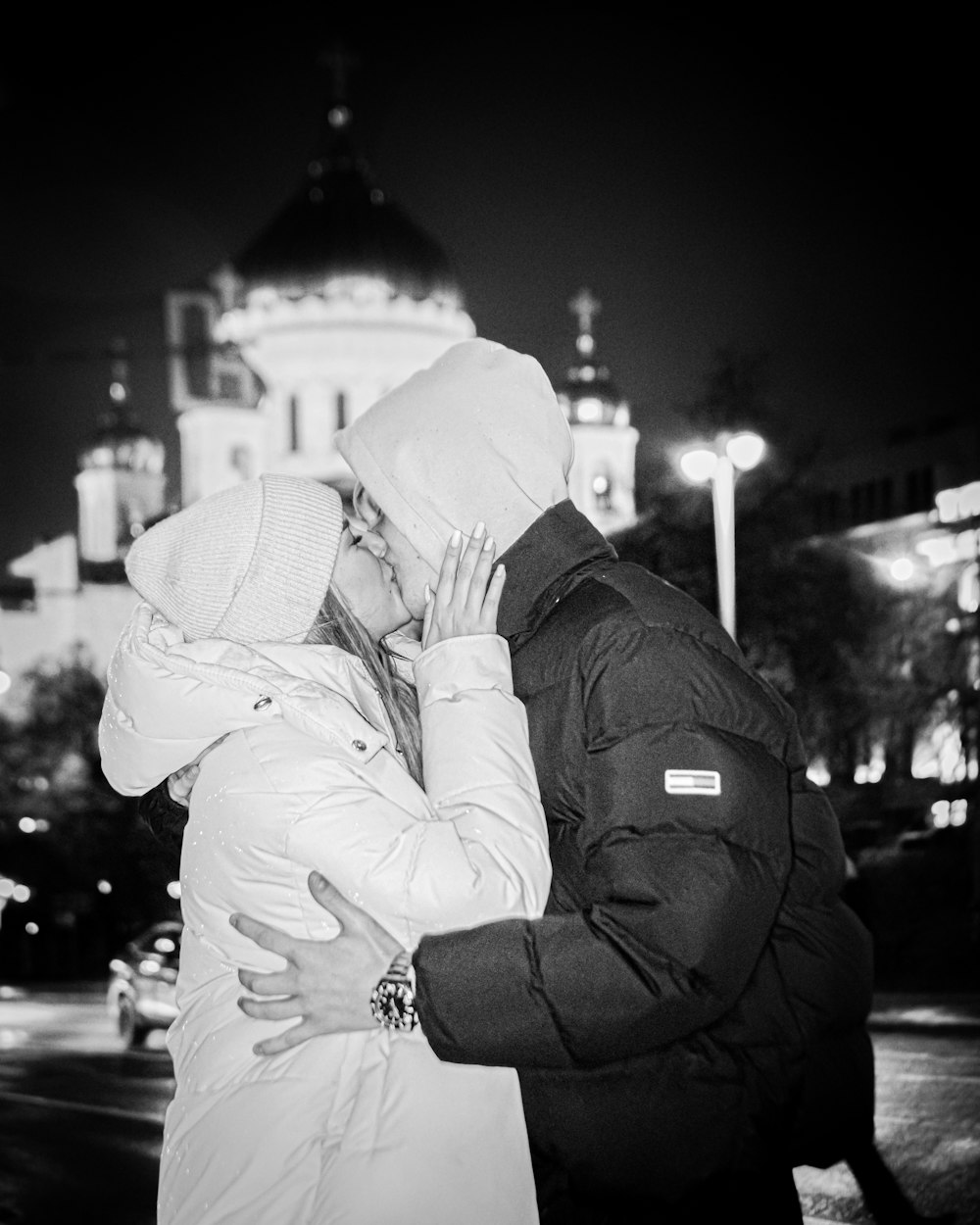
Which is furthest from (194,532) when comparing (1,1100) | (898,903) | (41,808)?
(41,808)

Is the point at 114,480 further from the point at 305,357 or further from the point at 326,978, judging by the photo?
the point at 326,978

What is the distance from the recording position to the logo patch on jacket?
311 cm

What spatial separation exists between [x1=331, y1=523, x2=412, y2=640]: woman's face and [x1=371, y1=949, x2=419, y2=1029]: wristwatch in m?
0.77

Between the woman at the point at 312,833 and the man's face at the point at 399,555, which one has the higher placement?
the man's face at the point at 399,555

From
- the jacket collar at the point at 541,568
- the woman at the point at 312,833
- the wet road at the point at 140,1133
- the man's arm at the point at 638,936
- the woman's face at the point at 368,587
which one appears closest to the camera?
the man's arm at the point at 638,936

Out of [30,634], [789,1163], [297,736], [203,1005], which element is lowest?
[789,1163]

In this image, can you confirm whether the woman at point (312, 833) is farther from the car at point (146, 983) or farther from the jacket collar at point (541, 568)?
the car at point (146, 983)

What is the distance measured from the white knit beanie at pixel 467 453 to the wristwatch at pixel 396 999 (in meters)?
0.77

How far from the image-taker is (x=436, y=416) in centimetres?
359

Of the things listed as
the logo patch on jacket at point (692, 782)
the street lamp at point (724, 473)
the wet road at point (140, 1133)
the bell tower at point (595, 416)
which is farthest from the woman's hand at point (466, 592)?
the bell tower at point (595, 416)

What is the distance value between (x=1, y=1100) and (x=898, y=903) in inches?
684

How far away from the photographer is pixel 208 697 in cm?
339

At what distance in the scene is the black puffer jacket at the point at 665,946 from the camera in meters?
3.08

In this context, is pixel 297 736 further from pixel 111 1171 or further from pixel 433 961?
pixel 111 1171
